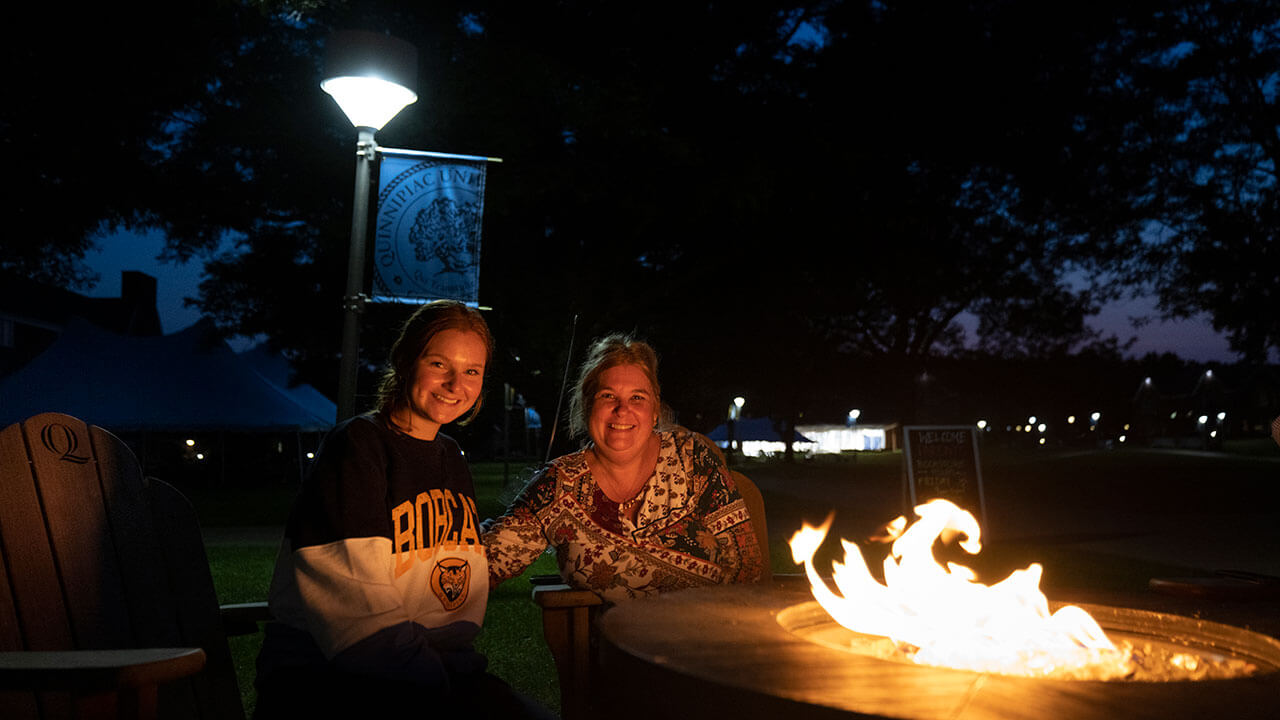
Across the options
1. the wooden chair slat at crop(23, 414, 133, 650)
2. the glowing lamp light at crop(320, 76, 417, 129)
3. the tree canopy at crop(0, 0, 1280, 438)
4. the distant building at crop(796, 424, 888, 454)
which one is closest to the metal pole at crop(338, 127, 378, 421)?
the glowing lamp light at crop(320, 76, 417, 129)

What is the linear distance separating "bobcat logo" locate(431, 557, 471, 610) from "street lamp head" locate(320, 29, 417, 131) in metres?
3.74

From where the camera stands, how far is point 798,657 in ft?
6.38

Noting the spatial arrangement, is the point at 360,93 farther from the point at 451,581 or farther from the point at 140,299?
the point at 140,299

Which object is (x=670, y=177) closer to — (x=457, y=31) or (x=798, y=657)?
(x=457, y=31)

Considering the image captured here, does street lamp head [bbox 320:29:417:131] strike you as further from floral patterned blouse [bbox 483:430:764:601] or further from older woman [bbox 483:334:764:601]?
floral patterned blouse [bbox 483:430:764:601]

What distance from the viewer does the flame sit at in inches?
84.0

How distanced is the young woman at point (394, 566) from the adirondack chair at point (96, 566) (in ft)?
0.94

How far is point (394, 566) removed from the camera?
252 cm

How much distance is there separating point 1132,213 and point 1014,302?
325 inches

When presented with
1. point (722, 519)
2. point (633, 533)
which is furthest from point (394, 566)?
point (722, 519)

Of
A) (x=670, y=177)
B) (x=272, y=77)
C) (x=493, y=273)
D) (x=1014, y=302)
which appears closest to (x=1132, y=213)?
(x=1014, y=302)

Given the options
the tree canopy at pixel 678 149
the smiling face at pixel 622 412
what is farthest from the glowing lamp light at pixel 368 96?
the tree canopy at pixel 678 149

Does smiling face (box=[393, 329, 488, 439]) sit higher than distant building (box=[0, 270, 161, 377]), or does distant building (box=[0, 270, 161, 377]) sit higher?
distant building (box=[0, 270, 161, 377])

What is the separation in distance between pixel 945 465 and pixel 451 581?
892cm
